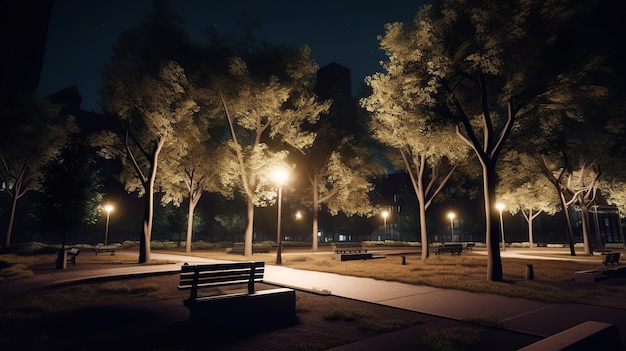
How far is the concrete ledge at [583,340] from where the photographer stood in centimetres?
434

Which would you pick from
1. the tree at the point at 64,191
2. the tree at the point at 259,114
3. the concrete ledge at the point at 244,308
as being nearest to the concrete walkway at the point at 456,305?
the concrete ledge at the point at 244,308

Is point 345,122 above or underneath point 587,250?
above

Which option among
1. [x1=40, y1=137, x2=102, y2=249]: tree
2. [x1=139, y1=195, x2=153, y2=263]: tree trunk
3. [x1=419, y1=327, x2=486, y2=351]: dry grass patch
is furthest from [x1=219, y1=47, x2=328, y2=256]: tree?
[x1=419, y1=327, x2=486, y2=351]: dry grass patch

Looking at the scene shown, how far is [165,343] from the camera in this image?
540cm

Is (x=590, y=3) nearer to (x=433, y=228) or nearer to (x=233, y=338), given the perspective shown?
(x=233, y=338)

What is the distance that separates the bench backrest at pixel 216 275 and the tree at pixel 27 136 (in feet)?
85.2

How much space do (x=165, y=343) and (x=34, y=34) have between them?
131ft

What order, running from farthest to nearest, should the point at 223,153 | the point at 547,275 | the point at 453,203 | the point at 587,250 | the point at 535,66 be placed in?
the point at 453,203 < the point at 587,250 < the point at 223,153 < the point at 547,275 < the point at 535,66

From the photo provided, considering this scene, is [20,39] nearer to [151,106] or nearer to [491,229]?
[151,106]

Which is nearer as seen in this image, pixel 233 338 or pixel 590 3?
pixel 233 338

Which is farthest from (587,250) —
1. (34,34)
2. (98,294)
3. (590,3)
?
(34,34)

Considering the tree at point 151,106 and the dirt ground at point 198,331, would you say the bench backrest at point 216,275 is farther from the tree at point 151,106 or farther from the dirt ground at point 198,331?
the tree at point 151,106

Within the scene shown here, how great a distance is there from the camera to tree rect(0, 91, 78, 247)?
26297 millimetres

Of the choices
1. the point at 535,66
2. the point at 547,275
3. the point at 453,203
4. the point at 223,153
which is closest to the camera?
the point at 535,66
